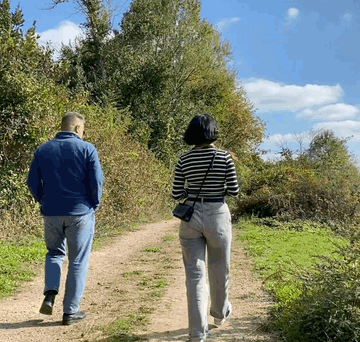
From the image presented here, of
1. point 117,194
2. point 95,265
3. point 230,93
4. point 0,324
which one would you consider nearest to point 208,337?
point 0,324

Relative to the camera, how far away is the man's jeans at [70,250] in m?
5.36

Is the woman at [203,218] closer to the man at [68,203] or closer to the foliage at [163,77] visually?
the man at [68,203]

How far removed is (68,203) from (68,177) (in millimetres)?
283

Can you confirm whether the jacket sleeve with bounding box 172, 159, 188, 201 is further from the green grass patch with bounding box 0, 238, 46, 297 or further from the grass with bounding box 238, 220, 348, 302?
the green grass patch with bounding box 0, 238, 46, 297

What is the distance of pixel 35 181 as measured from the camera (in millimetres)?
5520

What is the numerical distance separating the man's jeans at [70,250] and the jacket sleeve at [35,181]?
1.05ft

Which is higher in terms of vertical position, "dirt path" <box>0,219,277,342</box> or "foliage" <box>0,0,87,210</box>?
"foliage" <box>0,0,87,210</box>

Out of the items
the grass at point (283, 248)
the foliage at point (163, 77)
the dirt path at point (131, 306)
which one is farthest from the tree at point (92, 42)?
the dirt path at point (131, 306)

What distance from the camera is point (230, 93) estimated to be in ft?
112

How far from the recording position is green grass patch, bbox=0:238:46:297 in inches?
300

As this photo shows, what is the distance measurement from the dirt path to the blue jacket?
1280 mm

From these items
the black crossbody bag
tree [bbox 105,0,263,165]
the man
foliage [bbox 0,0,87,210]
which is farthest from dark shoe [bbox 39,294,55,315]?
tree [bbox 105,0,263,165]

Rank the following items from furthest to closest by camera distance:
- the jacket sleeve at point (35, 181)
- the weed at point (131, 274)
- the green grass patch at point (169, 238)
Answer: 1. the green grass patch at point (169, 238)
2. the weed at point (131, 274)
3. the jacket sleeve at point (35, 181)

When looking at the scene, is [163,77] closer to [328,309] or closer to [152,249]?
[152,249]
